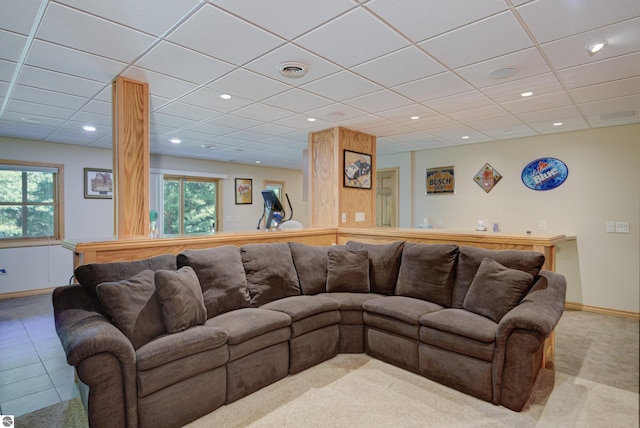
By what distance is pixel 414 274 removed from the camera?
3.15 metres

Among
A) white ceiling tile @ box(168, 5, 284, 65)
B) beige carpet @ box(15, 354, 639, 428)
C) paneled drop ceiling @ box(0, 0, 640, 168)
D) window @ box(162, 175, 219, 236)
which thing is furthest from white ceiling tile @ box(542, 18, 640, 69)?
window @ box(162, 175, 219, 236)

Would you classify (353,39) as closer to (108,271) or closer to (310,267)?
(310,267)

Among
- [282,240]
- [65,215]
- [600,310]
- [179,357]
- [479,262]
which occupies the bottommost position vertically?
[600,310]

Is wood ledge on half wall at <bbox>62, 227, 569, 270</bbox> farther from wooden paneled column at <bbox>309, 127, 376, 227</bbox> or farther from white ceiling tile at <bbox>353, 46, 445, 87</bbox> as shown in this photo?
white ceiling tile at <bbox>353, 46, 445, 87</bbox>

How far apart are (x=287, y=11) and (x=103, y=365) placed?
2.14 metres

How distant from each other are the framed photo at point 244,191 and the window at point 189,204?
532 millimetres

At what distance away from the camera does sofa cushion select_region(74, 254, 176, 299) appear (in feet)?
7.35

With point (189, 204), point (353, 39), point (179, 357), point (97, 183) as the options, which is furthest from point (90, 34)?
point (189, 204)

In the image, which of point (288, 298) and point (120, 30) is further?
point (288, 298)

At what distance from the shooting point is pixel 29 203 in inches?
214

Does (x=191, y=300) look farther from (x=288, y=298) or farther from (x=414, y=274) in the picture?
(x=414, y=274)

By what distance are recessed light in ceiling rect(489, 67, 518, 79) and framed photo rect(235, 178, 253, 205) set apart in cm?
637

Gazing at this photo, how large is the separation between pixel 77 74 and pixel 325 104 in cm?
216

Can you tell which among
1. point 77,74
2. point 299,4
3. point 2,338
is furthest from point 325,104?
point 2,338
